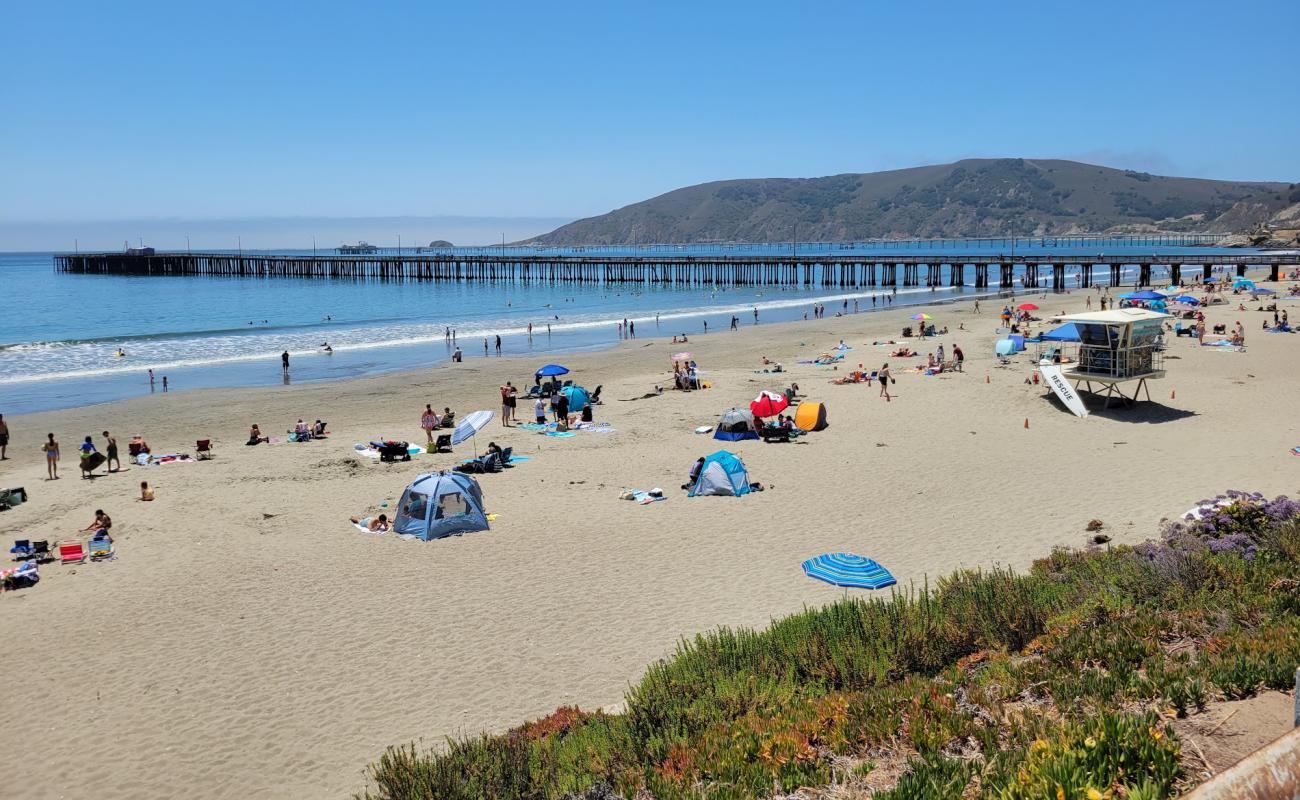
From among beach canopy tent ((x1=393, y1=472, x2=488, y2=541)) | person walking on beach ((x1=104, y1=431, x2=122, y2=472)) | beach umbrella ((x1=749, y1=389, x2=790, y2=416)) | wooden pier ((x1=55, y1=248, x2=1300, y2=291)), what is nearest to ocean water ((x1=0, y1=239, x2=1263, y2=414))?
wooden pier ((x1=55, y1=248, x2=1300, y2=291))

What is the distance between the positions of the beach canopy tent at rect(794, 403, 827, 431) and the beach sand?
24cm

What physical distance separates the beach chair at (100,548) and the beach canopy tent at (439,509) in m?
3.96

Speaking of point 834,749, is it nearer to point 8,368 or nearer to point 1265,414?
point 1265,414

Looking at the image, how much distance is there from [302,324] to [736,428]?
1597 inches

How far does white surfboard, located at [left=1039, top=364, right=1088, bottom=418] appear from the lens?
1977 centimetres

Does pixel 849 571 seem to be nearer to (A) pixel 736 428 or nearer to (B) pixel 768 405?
(A) pixel 736 428

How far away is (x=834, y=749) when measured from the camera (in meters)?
5.19

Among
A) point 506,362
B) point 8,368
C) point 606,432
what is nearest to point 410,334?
point 506,362

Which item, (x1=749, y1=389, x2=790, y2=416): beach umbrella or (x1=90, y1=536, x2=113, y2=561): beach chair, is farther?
(x1=749, y1=389, x2=790, y2=416): beach umbrella

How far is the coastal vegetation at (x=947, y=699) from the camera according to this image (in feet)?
14.9

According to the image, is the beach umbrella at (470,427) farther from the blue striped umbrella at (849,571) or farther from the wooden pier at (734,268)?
the wooden pier at (734,268)

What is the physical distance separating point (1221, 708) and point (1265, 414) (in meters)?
17.4

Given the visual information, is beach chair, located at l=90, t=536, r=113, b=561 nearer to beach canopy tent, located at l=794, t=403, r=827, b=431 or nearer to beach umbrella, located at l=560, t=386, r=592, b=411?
beach umbrella, located at l=560, t=386, r=592, b=411

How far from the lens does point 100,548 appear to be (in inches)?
491
